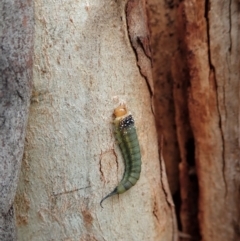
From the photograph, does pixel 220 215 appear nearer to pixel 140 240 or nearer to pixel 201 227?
pixel 201 227

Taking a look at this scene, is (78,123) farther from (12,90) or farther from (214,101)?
(214,101)

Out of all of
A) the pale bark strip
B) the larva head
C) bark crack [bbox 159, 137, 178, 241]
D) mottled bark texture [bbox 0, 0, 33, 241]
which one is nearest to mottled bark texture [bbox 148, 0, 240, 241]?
the pale bark strip

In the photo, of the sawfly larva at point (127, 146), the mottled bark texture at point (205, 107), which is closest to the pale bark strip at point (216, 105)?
the mottled bark texture at point (205, 107)

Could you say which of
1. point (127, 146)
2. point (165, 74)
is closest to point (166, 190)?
point (127, 146)

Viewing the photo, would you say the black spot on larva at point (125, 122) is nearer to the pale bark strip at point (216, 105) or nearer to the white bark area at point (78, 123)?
the white bark area at point (78, 123)

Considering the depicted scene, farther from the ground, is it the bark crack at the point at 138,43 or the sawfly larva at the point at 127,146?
the bark crack at the point at 138,43

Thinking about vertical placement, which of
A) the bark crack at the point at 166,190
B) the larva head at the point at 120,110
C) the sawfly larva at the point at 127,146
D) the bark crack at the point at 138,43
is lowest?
the bark crack at the point at 166,190

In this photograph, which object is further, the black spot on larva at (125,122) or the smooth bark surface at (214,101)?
the smooth bark surface at (214,101)

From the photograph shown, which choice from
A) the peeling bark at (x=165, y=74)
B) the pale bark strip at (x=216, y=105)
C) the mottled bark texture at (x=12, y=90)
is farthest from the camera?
the peeling bark at (x=165, y=74)

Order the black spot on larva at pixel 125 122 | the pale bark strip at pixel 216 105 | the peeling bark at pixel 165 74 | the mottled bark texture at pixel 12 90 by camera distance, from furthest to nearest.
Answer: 1. the peeling bark at pixel 165 74
2. the pale bark strip at pixel 216 105
3. the black spot on larva at pixel 125 122
4. the mottled bark texture at pixel 12 90
